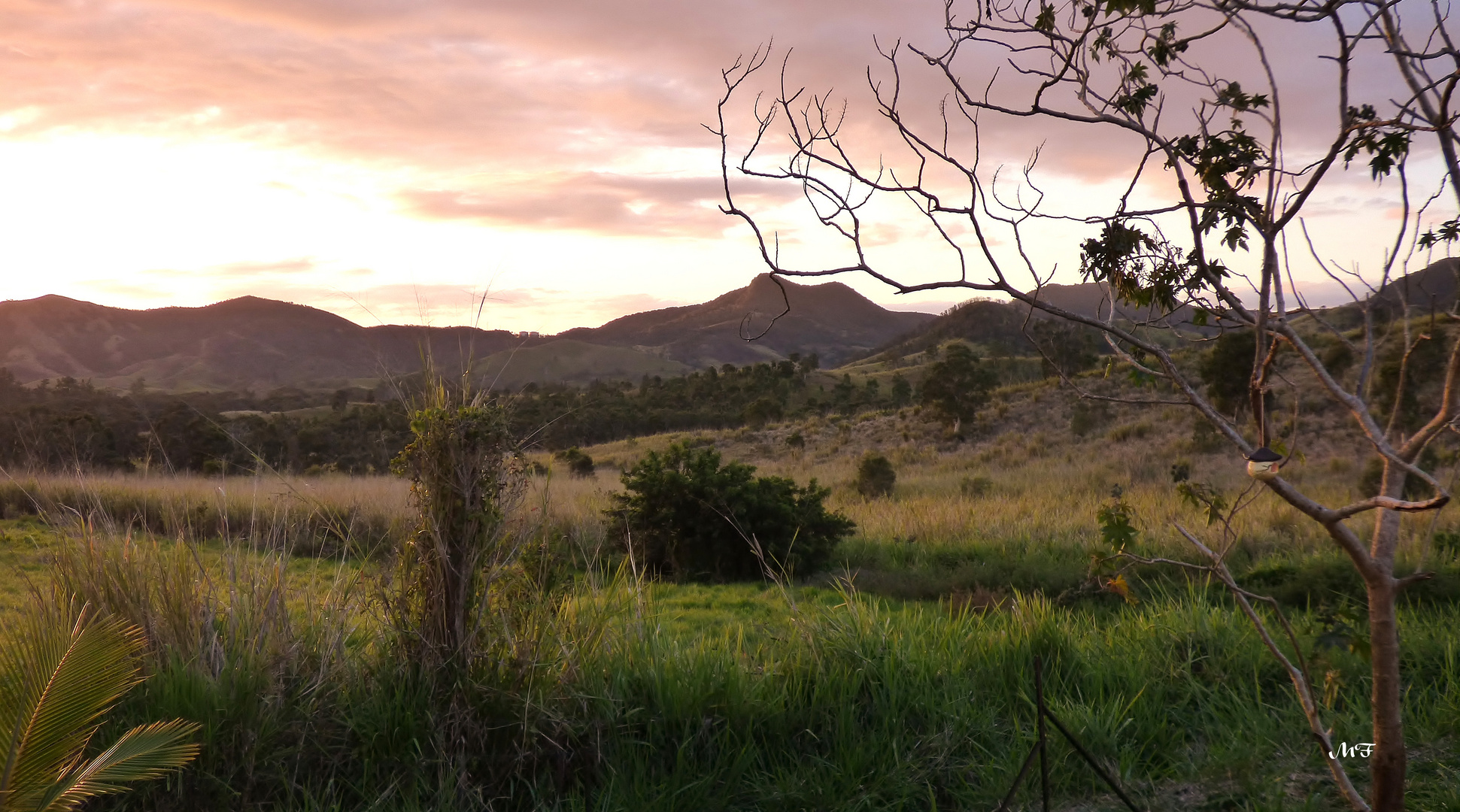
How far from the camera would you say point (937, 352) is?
64312 millimetres

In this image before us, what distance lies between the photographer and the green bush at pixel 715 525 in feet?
35.9

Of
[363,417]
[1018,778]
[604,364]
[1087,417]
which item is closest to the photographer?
[1018,778]

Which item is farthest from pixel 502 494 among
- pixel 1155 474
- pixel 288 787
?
pixel 1155 474

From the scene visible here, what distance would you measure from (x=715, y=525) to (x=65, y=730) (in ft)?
27.8

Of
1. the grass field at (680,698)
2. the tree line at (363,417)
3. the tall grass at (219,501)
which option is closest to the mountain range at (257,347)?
the tree line at (363,417)

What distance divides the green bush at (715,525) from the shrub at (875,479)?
734 centimetres

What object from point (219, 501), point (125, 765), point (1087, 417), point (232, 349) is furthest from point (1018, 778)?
point (232, 349)

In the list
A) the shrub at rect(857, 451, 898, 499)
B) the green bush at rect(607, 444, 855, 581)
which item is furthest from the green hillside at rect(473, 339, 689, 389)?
the green bush at rect(607, 444, 855, 581)

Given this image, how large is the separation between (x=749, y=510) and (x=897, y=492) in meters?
8.87

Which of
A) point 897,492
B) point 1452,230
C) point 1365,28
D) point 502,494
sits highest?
point 1365,28

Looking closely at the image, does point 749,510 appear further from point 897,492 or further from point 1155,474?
point 1155,474

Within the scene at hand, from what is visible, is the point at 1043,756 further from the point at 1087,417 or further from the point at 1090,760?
the point at 1087,417

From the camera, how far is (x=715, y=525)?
11031 millimetres

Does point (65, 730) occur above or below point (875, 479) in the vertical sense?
above
